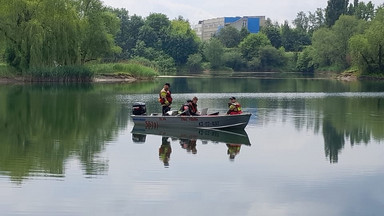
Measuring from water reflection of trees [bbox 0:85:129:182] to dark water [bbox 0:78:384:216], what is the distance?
0.05m

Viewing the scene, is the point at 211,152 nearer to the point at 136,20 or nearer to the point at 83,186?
the point at 83,186

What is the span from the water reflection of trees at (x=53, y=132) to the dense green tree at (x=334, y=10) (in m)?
92.0

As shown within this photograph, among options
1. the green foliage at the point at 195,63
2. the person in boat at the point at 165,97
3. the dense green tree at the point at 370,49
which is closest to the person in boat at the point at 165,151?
the person in boat at the point at 165,97

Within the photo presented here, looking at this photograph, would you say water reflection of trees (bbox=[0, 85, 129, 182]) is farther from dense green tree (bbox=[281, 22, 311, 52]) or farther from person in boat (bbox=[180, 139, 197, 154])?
dense green tree (bbox=[281, 22, 311, 52])

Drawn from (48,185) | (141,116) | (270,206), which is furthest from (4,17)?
(270,206)

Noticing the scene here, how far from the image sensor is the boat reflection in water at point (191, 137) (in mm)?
21672

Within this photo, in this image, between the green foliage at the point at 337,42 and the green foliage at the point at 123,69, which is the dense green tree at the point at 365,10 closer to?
the green foliage at the point at 337,42

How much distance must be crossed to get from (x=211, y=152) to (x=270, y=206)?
726cm

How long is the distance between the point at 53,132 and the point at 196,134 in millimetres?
6017

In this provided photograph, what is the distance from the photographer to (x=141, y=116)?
2722 cm

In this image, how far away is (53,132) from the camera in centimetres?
2530

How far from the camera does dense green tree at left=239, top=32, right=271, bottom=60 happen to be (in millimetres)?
126256

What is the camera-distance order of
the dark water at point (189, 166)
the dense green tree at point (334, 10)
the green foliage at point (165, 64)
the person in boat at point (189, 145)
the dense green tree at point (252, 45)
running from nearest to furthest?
the dark water at point (189, 166) → the person in boat at point (189, 145) → the green foliage at point (165, 64) → the dense green tree at point (334, 10) → the dense green tree at point (252, 45)

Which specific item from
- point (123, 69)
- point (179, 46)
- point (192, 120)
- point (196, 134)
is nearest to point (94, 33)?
point (123, 69)
